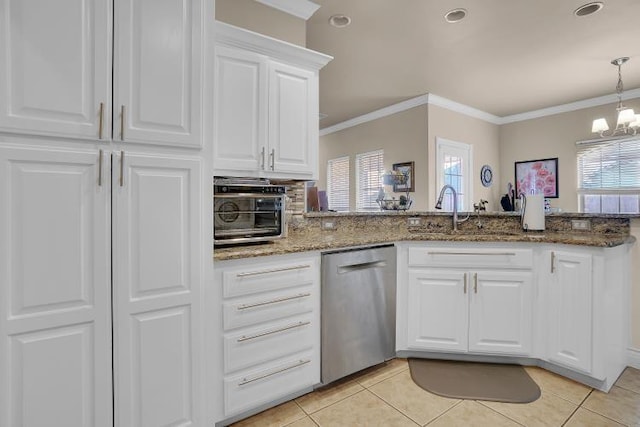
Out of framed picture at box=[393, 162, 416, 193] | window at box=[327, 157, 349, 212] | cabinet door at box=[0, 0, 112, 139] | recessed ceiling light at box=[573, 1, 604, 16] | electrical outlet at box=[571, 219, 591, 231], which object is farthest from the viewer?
window at box=[327, 157, 349, 212]

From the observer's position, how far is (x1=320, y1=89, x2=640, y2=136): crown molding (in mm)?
4980

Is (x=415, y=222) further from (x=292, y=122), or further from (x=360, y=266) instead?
(x=292, y=122)

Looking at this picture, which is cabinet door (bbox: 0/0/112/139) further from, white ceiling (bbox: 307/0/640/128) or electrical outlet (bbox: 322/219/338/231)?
white ceiling (bbox: 307/0/640/128)

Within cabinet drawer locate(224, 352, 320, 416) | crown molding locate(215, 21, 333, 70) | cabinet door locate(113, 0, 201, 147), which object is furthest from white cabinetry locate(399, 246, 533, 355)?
cabinet door locate(113, 0, 201, 147)

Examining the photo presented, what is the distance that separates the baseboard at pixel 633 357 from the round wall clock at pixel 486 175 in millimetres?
4016

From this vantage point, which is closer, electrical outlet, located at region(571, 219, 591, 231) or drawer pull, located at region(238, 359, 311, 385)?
drawer pull, located at region(238, 359, 311, 385)

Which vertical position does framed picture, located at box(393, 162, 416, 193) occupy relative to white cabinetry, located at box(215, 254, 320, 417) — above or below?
above

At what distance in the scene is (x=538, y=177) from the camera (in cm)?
570

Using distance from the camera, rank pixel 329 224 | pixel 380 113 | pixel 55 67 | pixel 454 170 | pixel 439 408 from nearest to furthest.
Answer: pixel 55 67 → pixel 439 408 → pixel 329 224 → pixel 454 170 → pixel 380 113

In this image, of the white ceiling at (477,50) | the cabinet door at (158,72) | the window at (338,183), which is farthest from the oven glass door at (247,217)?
the window at (338,183)

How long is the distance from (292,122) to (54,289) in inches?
61.6

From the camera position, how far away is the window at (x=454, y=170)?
5.21 meters

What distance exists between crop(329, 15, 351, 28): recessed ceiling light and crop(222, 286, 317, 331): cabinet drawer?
2.44 m

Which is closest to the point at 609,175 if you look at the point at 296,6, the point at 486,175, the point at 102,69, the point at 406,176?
the point at 486,175
